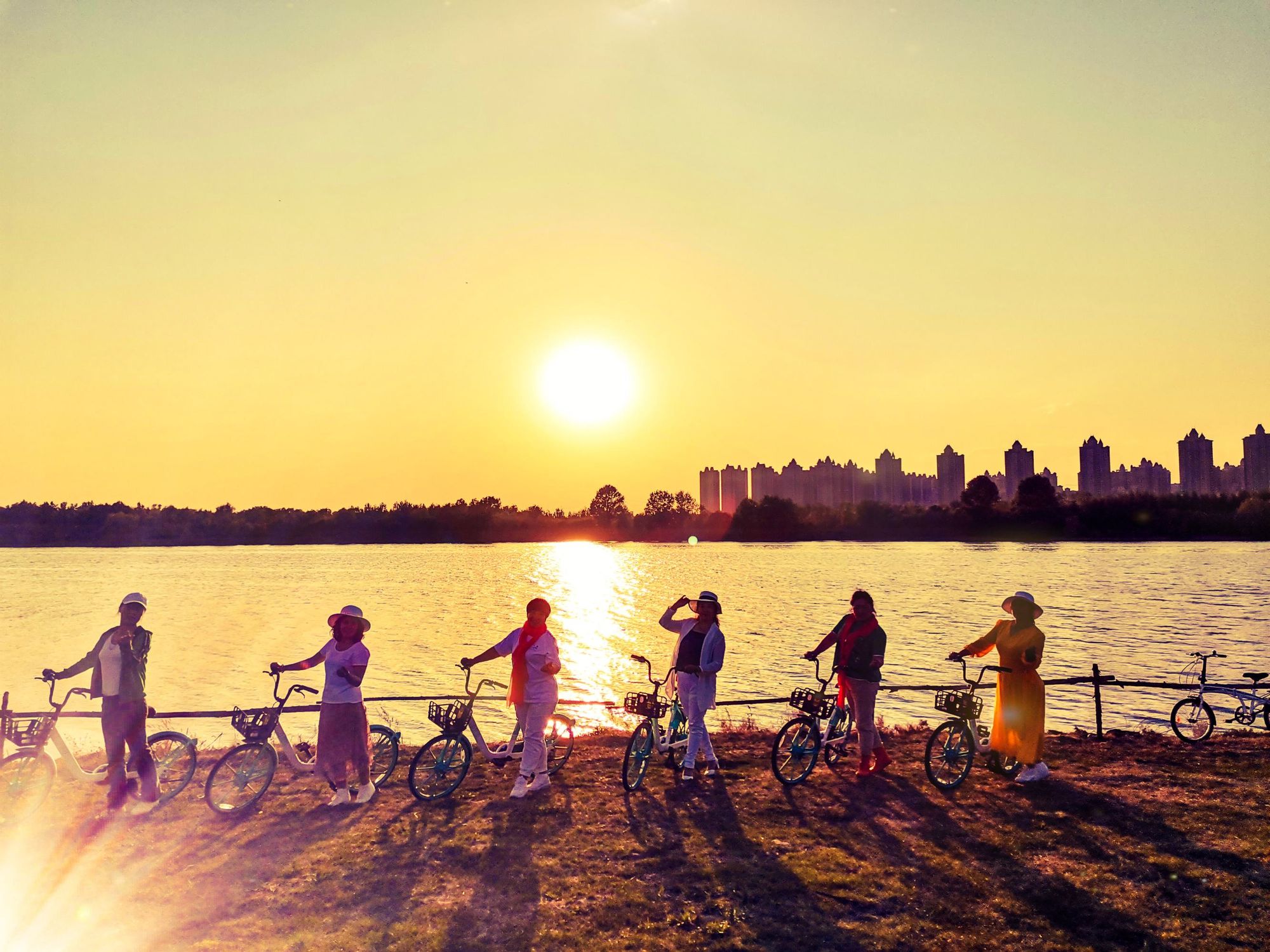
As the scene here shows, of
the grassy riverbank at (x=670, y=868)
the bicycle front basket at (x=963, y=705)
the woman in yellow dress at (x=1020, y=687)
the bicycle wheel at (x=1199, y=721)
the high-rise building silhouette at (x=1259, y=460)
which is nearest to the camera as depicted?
the grassy riverbank at (x=670, y=868)

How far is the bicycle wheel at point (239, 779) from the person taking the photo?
34.0 feet

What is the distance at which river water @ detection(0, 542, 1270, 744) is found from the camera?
3353 cm

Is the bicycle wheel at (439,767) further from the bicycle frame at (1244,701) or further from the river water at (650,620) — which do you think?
the bicycle frame at (1244,701)

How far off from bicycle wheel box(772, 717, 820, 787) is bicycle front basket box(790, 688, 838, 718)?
0.15m

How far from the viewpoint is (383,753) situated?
11766mm

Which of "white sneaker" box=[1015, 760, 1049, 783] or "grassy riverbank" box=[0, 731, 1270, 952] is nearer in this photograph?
"grassy riverbank" box=[0, 731, 1270, 952]

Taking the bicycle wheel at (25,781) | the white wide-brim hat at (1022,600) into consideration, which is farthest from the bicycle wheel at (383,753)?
the white wide-brim hat at (1022,600)

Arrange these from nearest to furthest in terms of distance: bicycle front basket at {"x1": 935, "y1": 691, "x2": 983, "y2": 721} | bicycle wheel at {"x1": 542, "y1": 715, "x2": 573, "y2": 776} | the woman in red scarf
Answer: the woman in red scarf < bicycle front basket at {"x1": 935, "y1": 691, "x2": 983, "y2": 721} < bicycle wheel at {"x1": 542, "y1": 715, "x2": 573, "y2": 776}

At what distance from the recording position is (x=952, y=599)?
6819cm

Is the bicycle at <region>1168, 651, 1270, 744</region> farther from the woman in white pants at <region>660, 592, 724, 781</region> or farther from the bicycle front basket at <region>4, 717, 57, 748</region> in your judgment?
the bicycle front basket at <region>4, 717, 57, 748</region>

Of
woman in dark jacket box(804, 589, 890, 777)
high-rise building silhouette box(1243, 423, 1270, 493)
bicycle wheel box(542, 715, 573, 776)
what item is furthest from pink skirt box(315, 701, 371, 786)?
high-rise building silhouette box(1243, 423, 1270, 493)

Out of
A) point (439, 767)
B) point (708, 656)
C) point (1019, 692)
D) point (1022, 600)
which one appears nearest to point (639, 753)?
point (708, 656)

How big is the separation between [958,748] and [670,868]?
15.6ft

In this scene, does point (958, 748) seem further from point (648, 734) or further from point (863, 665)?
point (648, 734)
